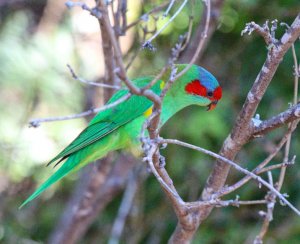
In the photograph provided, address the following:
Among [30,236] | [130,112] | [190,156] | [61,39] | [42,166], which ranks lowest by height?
[30,236]

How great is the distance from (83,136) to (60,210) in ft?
4.58

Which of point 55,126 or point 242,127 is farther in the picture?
point 55,126

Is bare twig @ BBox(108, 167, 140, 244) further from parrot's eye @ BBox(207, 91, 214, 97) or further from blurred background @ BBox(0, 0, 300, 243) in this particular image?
parrot's eye @ BBox(207, 91, 214, 97)

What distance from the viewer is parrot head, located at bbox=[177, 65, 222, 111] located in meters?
2.58

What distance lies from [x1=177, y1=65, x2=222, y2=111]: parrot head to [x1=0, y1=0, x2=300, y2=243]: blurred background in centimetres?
55

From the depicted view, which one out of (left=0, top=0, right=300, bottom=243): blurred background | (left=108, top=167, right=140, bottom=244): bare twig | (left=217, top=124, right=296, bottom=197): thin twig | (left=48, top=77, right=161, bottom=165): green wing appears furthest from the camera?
(left=0, top=0, right=300, bottom=243): blurred background

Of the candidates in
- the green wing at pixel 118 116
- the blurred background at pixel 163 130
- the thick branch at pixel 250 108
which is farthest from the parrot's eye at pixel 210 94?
the thick branch at pixel 250 108

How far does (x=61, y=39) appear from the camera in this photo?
3555mm

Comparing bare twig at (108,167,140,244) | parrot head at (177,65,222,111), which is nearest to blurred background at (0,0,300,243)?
bare twig at (108,167,140,244)

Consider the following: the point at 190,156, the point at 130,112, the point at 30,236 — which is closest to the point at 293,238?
the point at 190,156

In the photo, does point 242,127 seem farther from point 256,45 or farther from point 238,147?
point 256,45

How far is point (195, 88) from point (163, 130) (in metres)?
0.83

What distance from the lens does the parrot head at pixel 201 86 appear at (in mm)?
2576

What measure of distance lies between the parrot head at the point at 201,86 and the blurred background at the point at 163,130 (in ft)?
1.80
